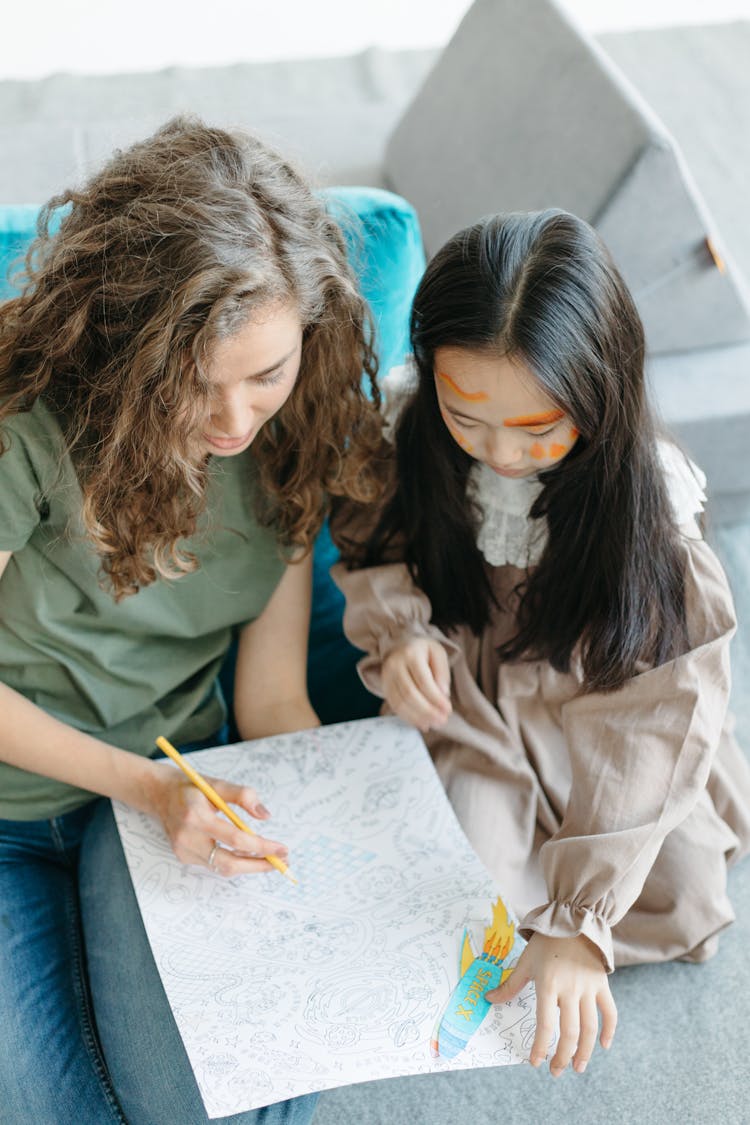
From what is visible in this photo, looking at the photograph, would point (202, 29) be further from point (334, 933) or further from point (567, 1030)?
point (567, 1030)

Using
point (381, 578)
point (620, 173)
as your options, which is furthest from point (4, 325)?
point (620, 173)

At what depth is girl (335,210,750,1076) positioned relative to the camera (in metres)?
0.94

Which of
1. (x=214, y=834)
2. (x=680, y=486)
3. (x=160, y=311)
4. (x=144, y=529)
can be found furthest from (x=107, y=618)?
(x=680, y=486)

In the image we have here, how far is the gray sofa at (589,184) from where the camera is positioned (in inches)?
47.7

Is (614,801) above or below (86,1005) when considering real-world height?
above

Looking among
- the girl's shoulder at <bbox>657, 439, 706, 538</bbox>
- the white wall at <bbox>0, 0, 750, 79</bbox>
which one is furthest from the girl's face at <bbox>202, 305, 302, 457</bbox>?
the white wall at <bbox>0, 0, 750, 79</bbox>

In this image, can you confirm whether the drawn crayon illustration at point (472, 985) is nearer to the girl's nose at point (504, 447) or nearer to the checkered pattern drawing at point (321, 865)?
the checkered pattern drawing at point (321, 865)

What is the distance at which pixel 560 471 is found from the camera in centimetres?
104

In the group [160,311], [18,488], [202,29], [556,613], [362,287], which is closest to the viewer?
[160,311]

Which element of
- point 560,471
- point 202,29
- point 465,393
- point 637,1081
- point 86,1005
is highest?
point 465,393

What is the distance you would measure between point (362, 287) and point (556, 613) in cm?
41

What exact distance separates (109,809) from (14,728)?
0.14m

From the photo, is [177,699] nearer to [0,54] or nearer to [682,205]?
[682,205]

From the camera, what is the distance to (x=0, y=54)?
9.68 feet
